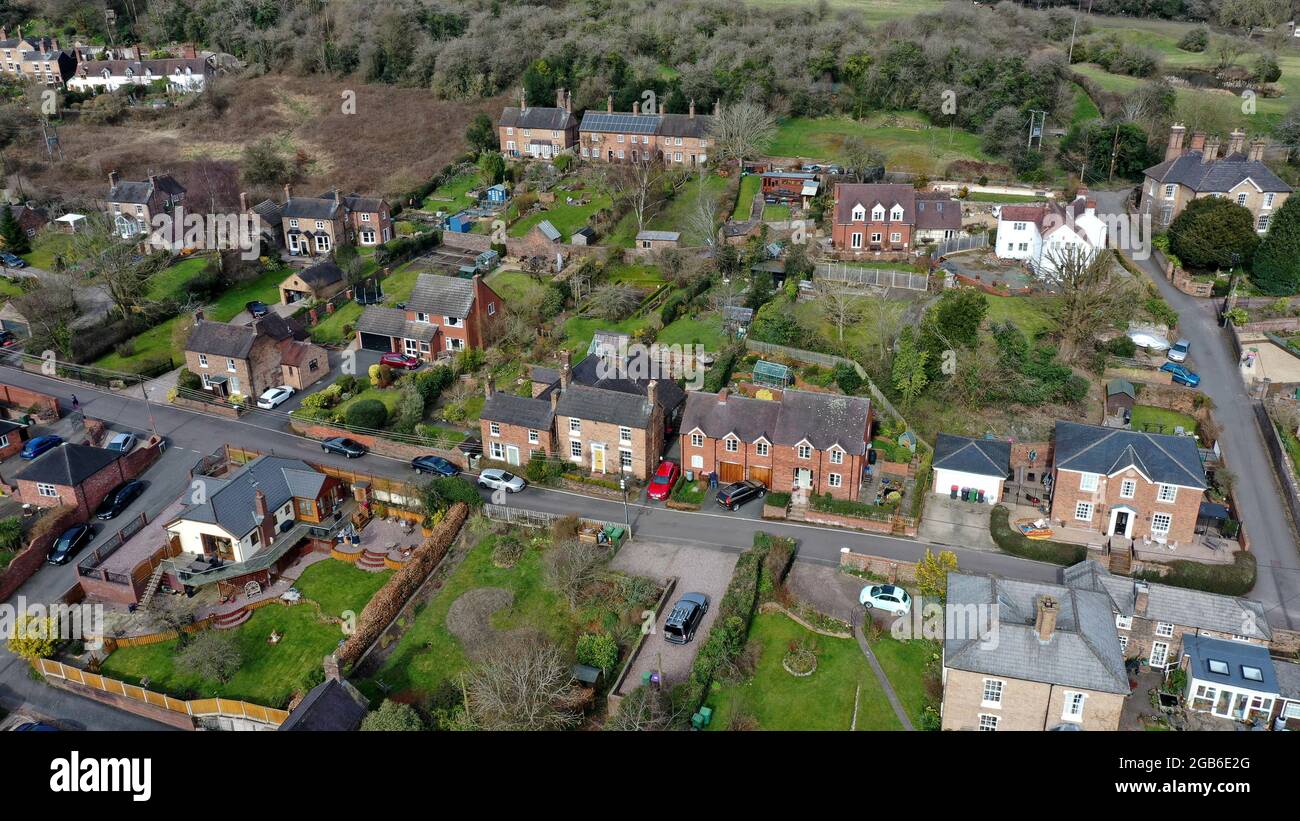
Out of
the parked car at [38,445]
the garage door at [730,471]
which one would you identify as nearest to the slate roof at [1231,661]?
the garage door at [730,471]

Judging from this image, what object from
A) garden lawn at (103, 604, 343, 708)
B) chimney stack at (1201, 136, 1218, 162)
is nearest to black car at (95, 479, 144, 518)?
garden lawn at (103, 604, 343, 708)

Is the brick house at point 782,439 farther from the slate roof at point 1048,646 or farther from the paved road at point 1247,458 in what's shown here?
the paved road at point 1247,458

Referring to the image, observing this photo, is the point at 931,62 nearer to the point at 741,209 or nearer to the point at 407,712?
the point at 741,209

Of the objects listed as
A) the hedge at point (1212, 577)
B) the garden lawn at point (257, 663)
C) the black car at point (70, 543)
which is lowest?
the garden lawn at point (257, 663)

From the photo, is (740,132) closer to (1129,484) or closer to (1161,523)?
(1129,484)

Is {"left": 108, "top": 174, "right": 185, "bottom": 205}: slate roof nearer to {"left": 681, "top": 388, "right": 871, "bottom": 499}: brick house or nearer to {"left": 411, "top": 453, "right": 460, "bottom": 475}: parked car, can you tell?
{"left": 411, "top": 453, "right": 460, "bottom": 475}: parked car
